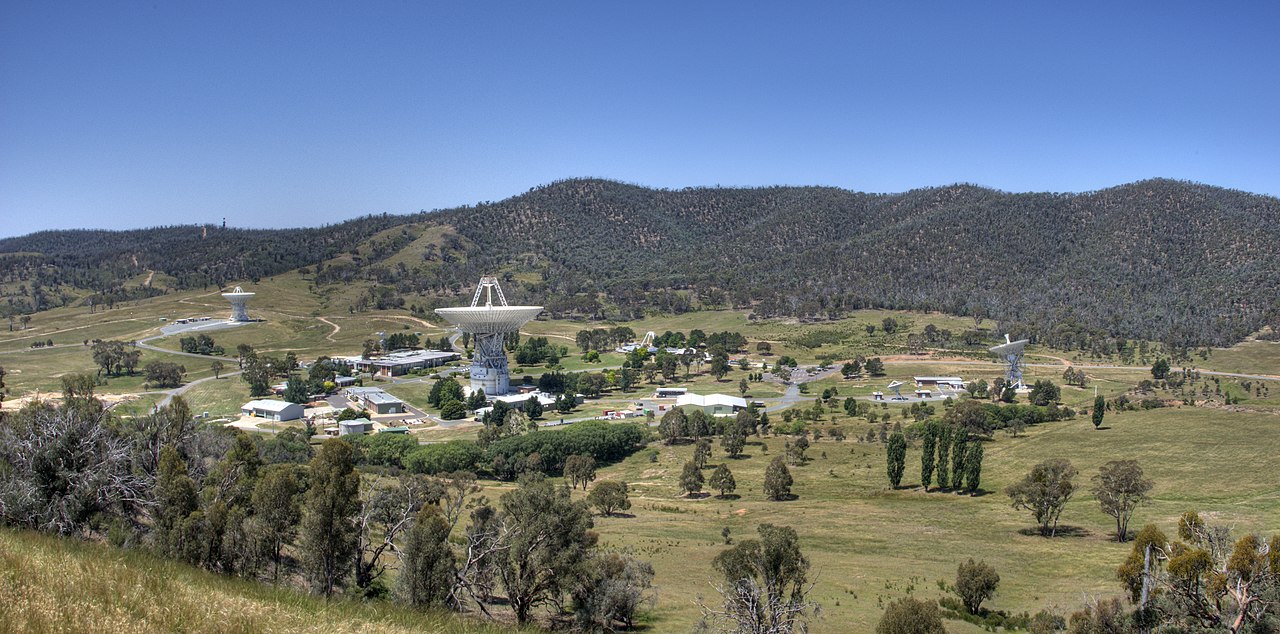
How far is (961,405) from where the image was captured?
7088 cm

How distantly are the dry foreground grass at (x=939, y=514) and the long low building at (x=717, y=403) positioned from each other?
410 inches

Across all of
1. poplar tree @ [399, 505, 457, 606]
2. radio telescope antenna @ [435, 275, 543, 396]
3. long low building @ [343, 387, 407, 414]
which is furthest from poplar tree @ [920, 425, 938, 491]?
long low building @ [343, 387, 407, 414]

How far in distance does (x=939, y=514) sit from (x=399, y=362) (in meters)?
77.0

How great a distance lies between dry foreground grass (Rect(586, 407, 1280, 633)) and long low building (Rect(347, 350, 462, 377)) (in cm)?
4986

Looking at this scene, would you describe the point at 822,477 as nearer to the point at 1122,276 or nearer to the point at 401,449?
the point at 401,449

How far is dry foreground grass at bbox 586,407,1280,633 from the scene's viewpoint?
3181cm

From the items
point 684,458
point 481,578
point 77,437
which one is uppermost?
point 77,437

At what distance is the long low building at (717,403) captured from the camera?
79.8 m

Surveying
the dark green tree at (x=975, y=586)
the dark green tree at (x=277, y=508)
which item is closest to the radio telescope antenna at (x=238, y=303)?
the dark green tree at (x=277, y=508)

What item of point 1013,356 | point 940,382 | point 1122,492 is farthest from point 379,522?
point 1013,356

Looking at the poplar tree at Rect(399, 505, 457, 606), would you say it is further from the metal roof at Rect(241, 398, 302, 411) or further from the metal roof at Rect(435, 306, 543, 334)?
the metal roof at Rect(435, 306, 543, 334)

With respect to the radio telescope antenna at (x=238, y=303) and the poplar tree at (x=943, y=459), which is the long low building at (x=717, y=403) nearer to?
the poplar tree at (x=943, y=459)

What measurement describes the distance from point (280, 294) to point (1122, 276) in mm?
180119

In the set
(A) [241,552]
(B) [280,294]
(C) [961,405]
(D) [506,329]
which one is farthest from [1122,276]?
(A) [241,552]
